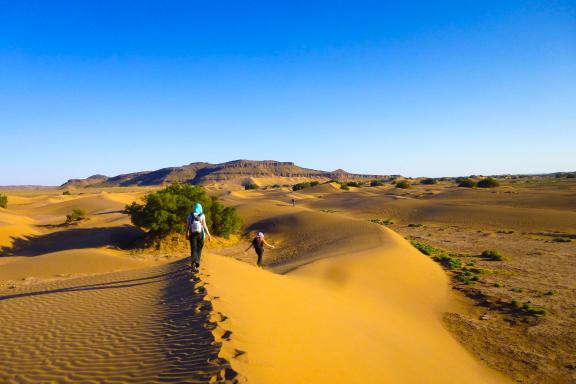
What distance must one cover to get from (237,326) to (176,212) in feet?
56.3

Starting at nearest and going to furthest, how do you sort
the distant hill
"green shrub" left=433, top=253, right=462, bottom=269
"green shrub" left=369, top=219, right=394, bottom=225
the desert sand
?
the desert sand < "green shrub" left=433, top=253, right=462, bottom=269 < "green shrub" left=369, top=219, right=394, bottom=225 < the distant hill

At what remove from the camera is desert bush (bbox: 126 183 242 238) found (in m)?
21.4

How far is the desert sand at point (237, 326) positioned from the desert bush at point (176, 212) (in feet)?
17.4

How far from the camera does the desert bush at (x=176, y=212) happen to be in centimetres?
2138

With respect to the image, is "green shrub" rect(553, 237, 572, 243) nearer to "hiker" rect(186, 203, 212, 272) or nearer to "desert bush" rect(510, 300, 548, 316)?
"desert bush" rect(510, 300, 548, 316)

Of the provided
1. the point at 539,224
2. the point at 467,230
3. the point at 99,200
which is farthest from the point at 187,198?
the point at 99,200

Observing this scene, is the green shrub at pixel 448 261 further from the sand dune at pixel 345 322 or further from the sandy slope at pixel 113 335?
the sandy slope at pixel 113 335

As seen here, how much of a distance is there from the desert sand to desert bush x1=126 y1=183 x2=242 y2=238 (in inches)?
208

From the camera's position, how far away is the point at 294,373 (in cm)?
483

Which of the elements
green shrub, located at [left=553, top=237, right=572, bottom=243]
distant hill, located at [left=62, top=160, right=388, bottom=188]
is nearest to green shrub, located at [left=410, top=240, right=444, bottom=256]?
green shrub, located at [left=553, top=237, right=572, bottom=243]

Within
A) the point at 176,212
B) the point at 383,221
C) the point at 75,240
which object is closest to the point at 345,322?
the point at 176,212

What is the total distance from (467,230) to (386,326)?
73.8 ft

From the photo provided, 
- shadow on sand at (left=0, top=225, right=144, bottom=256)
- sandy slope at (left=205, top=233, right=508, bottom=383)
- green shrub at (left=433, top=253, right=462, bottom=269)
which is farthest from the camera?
shadow on sand at (left=0, top=225, right=144, bottom=256)

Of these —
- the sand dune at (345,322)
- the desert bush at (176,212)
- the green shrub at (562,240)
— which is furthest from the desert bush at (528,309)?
the desert bush at (176,212)
